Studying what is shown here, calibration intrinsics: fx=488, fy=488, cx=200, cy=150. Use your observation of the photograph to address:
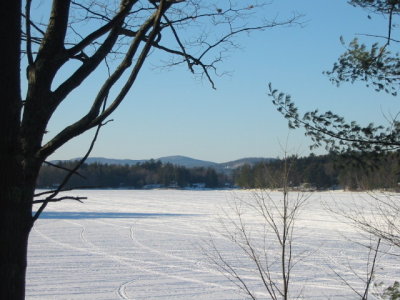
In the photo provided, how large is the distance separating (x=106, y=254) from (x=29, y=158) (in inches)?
538

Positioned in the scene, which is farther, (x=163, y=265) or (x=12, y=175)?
(x=163, y=265)

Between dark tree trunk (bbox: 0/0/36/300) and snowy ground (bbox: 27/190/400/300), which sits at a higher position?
dark tree trunk (bbox: 0/0/36/300)

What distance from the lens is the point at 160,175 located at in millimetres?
99062

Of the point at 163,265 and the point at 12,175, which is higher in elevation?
the point at 12,175

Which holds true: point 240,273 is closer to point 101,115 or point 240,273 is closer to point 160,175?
point 101,115

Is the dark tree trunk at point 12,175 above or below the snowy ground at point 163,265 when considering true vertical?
above

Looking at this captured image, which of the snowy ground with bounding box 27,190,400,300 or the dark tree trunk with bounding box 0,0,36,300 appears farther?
the snowy ground with bounding box 27,190,400,300

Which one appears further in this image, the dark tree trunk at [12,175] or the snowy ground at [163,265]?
the snowy ground at [163,265]

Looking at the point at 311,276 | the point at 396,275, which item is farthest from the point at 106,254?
the point at 396,275

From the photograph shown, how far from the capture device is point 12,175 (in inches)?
51.1

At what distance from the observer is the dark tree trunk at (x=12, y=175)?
1280 mm

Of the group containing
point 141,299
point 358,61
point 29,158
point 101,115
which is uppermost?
point 358,61

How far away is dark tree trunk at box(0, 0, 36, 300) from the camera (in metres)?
1.28

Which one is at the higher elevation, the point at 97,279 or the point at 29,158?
the point at 29,158
